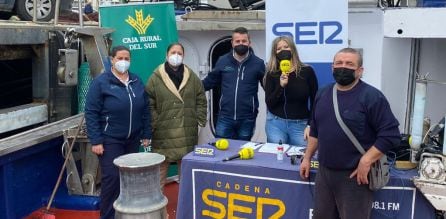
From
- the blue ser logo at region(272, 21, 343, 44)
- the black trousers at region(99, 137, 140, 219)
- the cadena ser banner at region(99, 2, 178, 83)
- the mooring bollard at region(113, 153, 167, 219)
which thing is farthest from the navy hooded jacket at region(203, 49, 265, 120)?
the mooring bollard at region(113, 153, 167, 219)

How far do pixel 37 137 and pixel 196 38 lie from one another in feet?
7.98

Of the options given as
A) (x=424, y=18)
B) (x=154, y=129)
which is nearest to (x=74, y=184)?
(x=154, y=129)

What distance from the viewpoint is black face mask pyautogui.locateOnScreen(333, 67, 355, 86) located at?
3057mm

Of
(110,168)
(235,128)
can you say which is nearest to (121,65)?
(110,168)

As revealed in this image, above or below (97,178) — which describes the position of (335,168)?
above

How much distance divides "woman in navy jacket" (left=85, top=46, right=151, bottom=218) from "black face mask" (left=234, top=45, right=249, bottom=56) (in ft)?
3.10

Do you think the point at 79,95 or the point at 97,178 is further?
the point at 79,95

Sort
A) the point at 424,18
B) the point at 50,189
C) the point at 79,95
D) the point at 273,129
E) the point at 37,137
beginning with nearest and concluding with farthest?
1. the point at 424,18
2. the point at 273,129
3. the point at 37,137
4. the point at 50,189
5. the point at 79,95

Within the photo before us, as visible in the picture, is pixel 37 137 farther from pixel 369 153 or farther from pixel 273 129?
pixel 369 153

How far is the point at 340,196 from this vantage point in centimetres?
318

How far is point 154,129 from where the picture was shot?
4.60m

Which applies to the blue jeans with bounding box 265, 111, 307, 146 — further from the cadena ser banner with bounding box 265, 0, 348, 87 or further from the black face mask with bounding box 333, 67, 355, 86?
the black face mask with bounding box 333, 67, 355, 86

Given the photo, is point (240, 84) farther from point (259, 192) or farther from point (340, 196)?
point (340, 196)

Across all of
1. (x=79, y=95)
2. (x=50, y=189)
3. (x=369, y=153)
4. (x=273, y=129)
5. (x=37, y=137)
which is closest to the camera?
(x=369, y=153)
